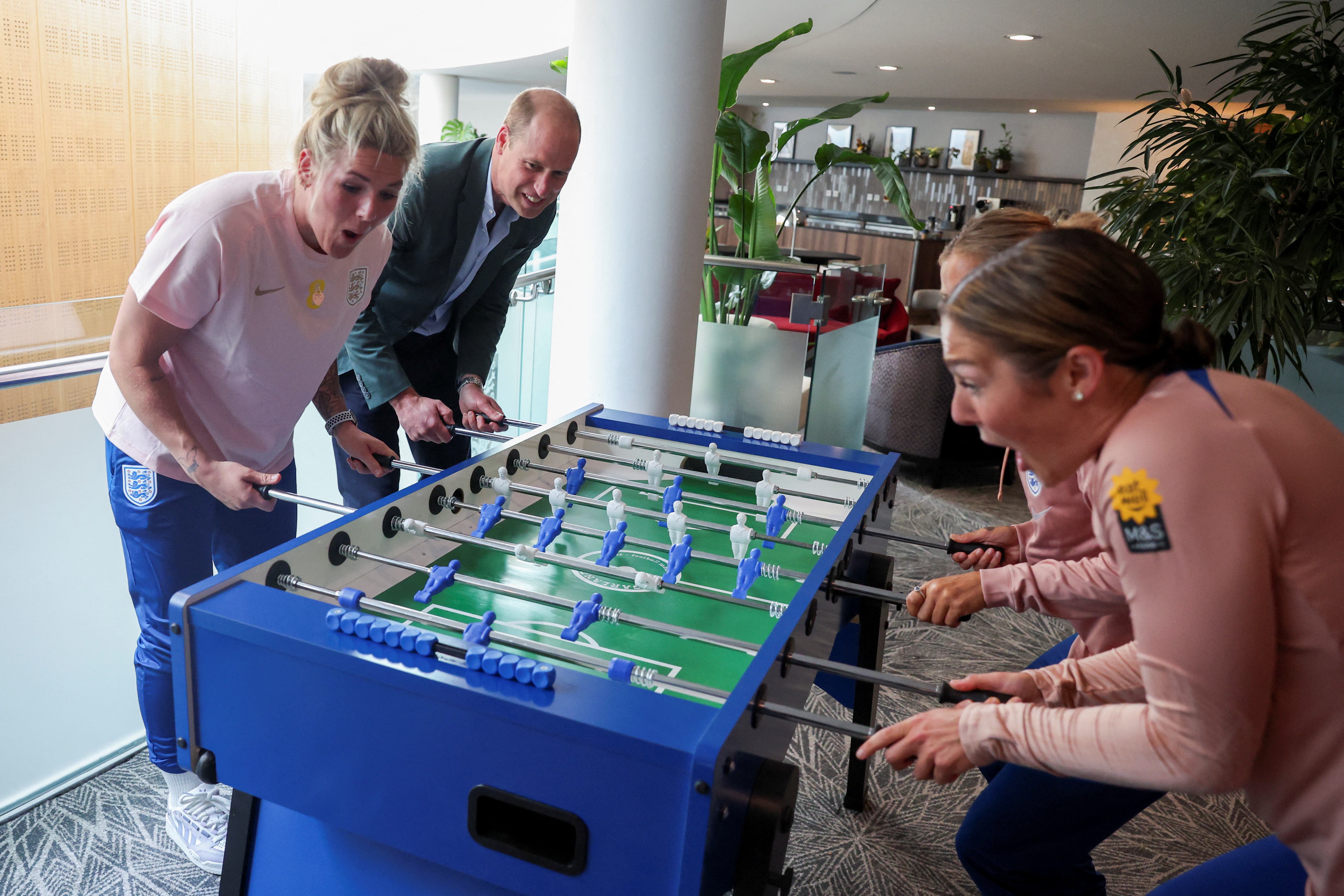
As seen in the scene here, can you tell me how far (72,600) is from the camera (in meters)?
2.23

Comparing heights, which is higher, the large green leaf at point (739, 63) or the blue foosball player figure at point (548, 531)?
the large green leaf at point (739, 63)

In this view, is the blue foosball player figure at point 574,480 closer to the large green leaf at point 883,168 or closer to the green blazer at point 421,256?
the green blazer at point 421,256

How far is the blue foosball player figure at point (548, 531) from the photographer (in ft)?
5.57

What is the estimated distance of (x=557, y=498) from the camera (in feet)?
6.09

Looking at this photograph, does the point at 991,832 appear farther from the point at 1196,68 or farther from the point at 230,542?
the point at 1196,68

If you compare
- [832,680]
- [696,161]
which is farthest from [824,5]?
[832,680]

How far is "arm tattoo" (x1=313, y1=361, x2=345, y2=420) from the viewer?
2.10 m

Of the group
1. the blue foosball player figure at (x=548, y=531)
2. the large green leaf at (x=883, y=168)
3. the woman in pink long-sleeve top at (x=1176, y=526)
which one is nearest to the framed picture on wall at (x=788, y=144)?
the large green leaf at (x=883, y=168)

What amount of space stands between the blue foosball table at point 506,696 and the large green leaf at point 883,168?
3.01 meters

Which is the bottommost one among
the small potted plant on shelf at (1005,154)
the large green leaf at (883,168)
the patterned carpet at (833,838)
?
the patterned carpet at (833,838)

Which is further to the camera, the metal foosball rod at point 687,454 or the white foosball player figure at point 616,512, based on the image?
the metal foosball rod at point 687,454

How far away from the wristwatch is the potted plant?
11555 mm

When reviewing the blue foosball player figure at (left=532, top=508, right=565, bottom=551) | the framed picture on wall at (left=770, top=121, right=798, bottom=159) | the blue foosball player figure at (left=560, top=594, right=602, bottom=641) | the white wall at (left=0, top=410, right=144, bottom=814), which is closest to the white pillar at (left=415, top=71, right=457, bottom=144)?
the framed picture on wall at (left=770, top=121, right=798, bottom=159)

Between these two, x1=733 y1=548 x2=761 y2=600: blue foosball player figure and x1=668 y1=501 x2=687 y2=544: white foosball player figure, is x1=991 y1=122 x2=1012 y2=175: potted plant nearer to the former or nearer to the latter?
x1=668 y1=501 x2=687 y2=544: white foosball player figure
